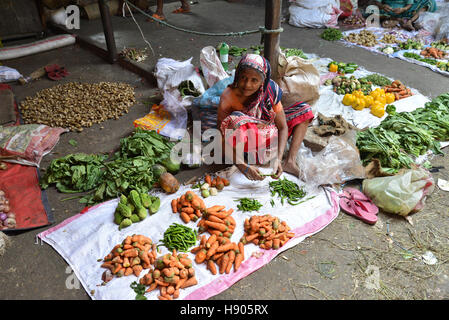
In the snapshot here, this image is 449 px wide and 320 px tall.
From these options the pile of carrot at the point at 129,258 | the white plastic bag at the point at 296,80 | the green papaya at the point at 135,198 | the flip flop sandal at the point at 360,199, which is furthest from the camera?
the white plastic bag at the point at 296,80

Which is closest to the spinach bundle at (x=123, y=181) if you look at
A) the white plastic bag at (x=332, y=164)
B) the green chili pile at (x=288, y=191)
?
the green chili pile at (x=288, y=191)

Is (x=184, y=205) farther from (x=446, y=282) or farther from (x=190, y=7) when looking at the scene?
(x=190, y=7)

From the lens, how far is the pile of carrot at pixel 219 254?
2242 millimetres

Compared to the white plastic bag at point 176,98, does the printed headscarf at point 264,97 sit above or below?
above

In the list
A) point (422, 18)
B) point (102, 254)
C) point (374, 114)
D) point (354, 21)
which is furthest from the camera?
point (354, 21)

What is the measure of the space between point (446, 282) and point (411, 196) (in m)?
0.73

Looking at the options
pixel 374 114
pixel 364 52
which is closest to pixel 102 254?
pixel 374 114

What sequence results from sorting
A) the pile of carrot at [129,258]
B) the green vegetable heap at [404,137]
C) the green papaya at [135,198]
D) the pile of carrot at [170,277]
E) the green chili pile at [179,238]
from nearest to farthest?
1. the pile of carrot at [170,277]
2. the pile of carrot at [129,258]
3. the green chili pile at [179,238]
4. the green papaya at [135,198]
5. the green vegetable heap at [404,137]

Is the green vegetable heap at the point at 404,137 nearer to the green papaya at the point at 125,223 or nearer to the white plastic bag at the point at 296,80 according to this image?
the white plastic bag at the point at 296,80

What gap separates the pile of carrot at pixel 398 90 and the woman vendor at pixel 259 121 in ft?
6.90

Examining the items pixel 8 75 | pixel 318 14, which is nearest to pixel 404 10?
pixel 318 14

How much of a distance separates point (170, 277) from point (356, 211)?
171 centimetres

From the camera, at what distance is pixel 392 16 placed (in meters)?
7.58

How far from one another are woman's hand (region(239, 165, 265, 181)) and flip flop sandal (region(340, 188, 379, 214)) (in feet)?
2.68
